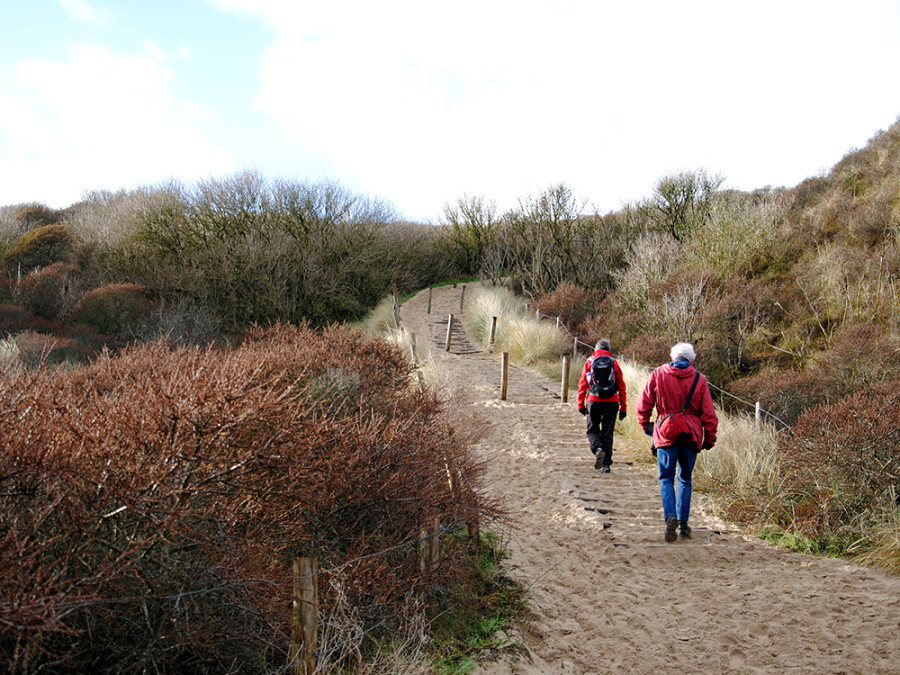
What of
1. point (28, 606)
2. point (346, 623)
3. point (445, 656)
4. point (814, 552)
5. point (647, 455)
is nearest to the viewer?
point (28, 606)

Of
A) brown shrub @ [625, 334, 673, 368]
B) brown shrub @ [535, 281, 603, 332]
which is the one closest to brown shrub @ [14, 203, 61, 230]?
brown shrub @ [535, 281, 603, 332]

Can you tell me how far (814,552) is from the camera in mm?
5941

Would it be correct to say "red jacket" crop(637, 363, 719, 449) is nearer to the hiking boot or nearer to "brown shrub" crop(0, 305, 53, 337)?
the hiking boot

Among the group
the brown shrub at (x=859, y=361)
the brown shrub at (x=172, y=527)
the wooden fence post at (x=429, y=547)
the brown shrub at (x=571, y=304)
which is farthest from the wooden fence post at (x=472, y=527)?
the brown shrub at (x=571, y=304)

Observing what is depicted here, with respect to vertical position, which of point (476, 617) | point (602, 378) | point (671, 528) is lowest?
point (476, 617)

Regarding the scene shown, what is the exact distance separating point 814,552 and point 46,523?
6169 mm

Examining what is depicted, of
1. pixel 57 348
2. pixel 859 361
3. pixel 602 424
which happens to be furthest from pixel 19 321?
pixel 859 361

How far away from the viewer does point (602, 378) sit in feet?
27.2

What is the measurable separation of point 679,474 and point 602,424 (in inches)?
107

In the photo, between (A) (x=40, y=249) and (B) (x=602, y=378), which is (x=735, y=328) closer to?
(B) (x=602, y=378)

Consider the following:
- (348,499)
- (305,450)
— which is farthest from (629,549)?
(305,450)

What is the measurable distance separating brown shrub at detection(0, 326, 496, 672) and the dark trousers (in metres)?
4.35

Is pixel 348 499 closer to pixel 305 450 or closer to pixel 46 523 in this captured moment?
pixel 305 450

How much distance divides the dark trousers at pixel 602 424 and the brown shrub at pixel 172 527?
4.35m
